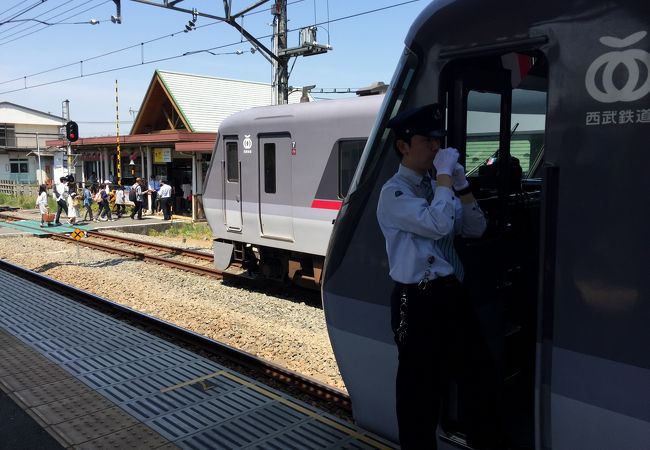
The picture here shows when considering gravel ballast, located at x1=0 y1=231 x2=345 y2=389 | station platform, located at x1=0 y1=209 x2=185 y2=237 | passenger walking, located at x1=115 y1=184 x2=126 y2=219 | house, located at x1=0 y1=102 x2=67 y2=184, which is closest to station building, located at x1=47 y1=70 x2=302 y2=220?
passenger walking, located at x1=115 y1=184 x2=126 y2=219

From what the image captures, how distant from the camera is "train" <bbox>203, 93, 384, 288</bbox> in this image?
27.5 feet

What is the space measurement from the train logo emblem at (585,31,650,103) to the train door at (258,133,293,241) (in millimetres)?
7167

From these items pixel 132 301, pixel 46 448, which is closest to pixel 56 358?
pixel 46 448

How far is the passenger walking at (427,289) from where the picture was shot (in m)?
2.46

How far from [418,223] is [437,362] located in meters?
0.69

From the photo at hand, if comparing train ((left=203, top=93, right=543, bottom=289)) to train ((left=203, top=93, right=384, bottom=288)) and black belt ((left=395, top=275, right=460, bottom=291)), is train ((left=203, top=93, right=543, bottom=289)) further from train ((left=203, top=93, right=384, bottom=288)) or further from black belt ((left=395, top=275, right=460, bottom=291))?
black belt ((left=395, top=275, right=460, bottom=291))

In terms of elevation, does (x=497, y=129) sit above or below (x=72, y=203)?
above

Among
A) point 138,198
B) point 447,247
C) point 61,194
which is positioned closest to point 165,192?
point 138,198

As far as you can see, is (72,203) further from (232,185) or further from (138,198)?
(232,185)

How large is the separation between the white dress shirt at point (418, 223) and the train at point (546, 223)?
0.88 feet

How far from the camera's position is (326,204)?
856 cm

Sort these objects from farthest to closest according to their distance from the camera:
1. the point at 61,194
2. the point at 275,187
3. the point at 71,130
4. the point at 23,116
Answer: the point at 23,116
the point at 61,194
the point at 71,130
the point at 275,187

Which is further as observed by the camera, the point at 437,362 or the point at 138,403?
the point at 138,403

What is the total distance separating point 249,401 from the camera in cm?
457
